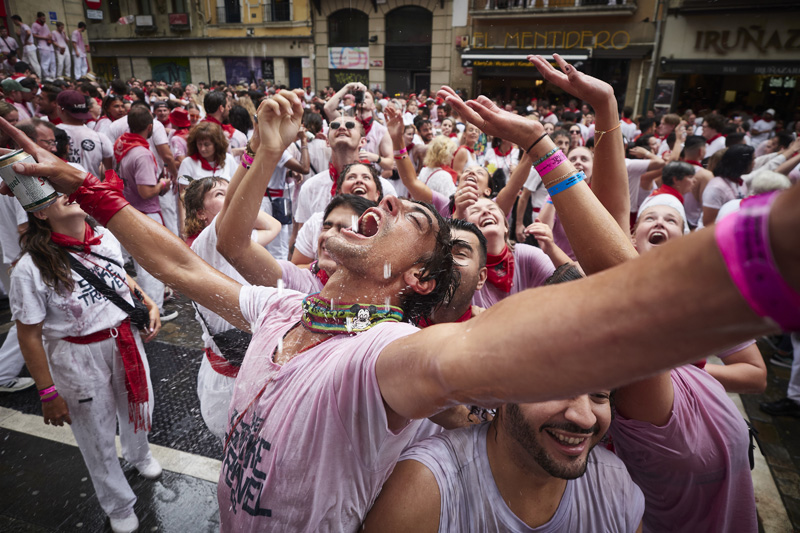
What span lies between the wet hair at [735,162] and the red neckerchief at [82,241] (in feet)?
18.4

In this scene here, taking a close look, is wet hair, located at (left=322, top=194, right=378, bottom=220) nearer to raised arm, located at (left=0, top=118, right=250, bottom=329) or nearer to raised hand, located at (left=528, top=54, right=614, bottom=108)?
raised arm, located at (left=0, top=118, right=250, bottom=329)

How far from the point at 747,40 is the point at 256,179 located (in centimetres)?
2299

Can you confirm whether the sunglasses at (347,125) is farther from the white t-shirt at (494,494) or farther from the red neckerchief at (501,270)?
the white t-shirt at (494,494)

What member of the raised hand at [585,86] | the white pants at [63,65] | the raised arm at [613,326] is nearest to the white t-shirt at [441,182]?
the raised hand at [585,86]

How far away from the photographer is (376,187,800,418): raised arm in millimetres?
459

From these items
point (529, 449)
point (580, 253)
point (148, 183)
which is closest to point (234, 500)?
point (529, 449)

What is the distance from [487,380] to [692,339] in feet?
0.91

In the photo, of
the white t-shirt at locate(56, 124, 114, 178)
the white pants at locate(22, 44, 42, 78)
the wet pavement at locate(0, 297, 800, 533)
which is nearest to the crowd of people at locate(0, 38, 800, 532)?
the wet pavement at locate(0, 297, 800, 533)

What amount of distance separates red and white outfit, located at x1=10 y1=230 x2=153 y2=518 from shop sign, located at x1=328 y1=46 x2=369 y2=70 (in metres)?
24.0

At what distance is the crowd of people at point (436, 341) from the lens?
537 millimetres

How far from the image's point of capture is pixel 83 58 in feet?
58.0

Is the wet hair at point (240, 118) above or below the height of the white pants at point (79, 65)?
below

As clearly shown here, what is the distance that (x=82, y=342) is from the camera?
2.58m

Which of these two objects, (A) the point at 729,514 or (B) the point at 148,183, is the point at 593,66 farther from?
(A) the point at 729,514
